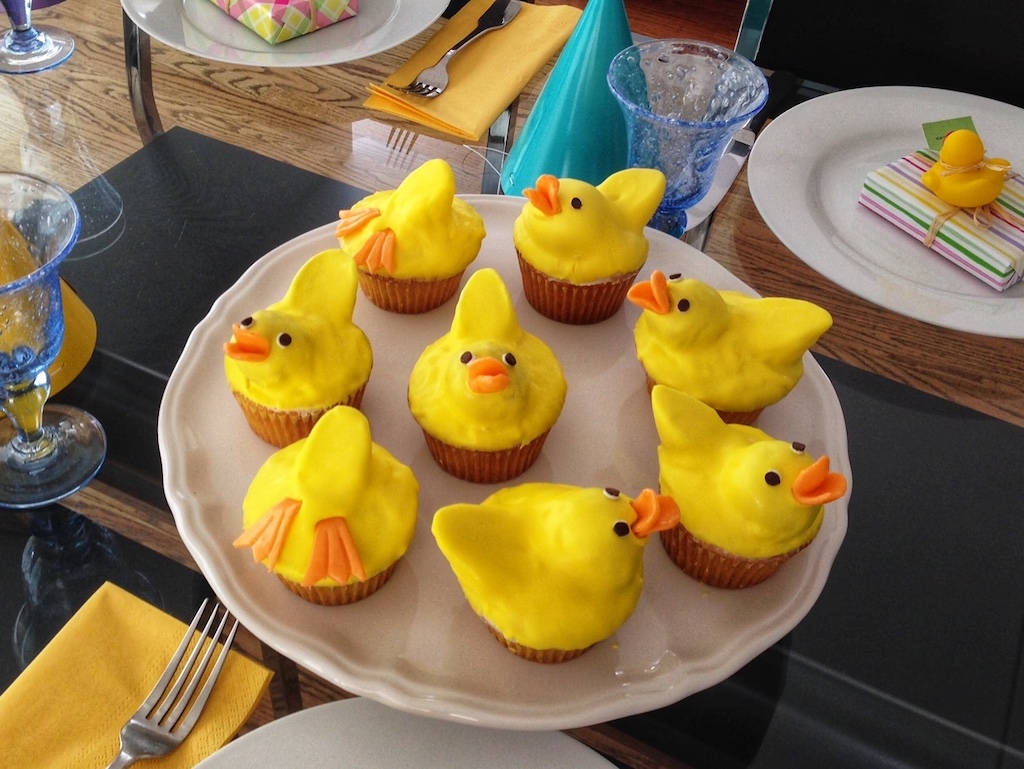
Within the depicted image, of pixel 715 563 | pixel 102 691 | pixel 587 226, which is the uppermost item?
pixel 587 226

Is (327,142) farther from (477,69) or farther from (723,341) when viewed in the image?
(723,341)

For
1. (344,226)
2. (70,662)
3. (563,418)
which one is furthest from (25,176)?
(563,418)

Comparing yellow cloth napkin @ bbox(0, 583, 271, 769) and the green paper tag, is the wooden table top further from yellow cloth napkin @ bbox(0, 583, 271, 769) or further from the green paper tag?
yellow cloth napkin @ bbox(0, 583, 271, 769)

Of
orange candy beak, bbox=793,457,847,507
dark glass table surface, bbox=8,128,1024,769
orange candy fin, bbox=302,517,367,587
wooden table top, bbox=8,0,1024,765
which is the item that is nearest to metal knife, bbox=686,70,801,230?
wooden table top, bbox=8,0,1024,765

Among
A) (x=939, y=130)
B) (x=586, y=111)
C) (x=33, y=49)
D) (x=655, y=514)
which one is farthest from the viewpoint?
(x=33, y=49)

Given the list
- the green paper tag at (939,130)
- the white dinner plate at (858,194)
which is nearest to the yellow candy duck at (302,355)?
the white dinner plate at (858,194)

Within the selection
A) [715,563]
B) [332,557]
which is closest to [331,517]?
[332,557]

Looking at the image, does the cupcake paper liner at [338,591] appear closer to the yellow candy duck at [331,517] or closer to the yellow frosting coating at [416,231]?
the yellow candy duck at [331,517]
